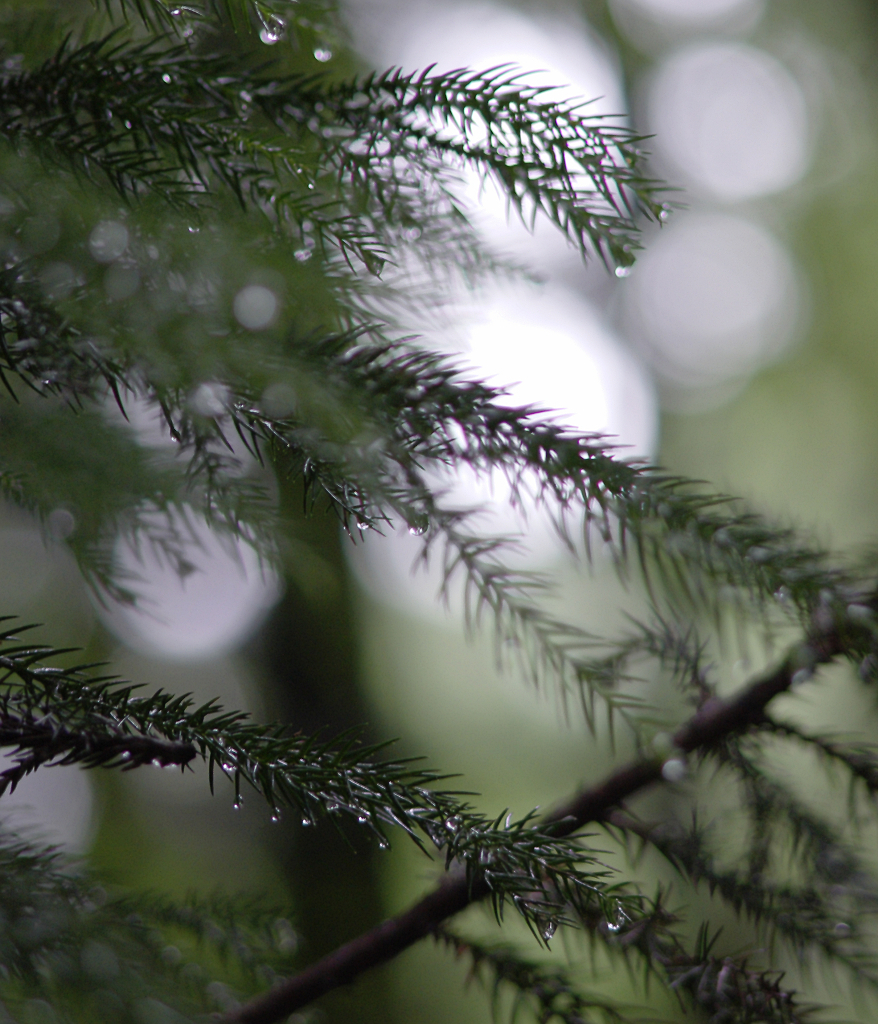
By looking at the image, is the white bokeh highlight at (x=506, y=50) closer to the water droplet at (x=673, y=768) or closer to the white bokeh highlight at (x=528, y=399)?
the white bokeh highlight at (x=528, y=399)

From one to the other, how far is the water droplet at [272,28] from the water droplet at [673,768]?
0.31 m

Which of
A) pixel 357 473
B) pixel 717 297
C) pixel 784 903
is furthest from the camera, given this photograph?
pixel 717 297

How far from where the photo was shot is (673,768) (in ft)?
0.92

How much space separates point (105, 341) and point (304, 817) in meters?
0.17

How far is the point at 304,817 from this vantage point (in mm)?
237

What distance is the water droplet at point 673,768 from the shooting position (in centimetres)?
28

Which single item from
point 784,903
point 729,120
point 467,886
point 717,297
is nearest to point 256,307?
point 467,886

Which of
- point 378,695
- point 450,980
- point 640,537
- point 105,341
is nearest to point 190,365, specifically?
point 105,341

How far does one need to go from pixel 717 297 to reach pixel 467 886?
9.70 feet

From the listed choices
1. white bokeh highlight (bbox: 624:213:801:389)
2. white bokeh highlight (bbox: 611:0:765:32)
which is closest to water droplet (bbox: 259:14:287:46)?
white bokeh highlight (bbox: 624:213:801:389)

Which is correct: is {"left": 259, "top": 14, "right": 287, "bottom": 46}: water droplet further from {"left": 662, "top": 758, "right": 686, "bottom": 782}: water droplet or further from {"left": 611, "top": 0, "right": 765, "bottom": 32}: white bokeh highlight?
{"left": 611, "top": 0, "right": 765, "bottom": 32}: white bokeh highlight

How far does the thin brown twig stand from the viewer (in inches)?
10.9

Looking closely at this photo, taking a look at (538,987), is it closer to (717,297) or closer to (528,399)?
(528,399)

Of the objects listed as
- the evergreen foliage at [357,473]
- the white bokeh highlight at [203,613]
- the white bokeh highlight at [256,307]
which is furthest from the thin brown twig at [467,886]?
the white bokeh highlight at [203,613]
